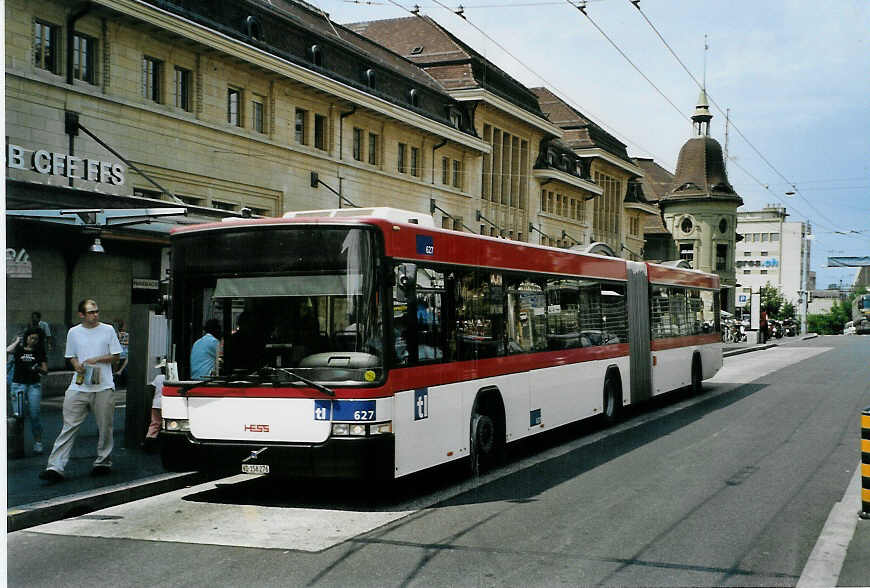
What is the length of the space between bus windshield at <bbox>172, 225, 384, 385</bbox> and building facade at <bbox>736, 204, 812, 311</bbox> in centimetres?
15731

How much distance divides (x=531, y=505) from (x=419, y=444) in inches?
49.8

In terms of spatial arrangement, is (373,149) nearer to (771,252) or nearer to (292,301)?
(292,301)

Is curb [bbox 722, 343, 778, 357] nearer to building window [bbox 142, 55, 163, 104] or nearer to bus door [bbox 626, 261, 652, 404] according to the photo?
bus door [bbox 626, 261, 652, 404]

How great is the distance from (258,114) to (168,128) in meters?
4.53

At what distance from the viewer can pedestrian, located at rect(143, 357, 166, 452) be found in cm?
1212

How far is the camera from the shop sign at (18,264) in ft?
66.3

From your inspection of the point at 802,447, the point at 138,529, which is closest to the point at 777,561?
the point at 138,529

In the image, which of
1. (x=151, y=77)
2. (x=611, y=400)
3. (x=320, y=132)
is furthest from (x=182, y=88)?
(x=611, y=400)

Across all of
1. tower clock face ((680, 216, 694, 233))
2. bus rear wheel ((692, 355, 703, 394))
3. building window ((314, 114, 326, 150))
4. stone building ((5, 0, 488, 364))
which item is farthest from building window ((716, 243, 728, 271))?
bus rear wheel ((692, 355, 703, 394))

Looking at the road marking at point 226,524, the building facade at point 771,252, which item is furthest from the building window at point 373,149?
the building facade at point 771,252

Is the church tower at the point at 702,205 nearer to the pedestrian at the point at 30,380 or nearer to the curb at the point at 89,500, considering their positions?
the pedestrian at the point at 30,380

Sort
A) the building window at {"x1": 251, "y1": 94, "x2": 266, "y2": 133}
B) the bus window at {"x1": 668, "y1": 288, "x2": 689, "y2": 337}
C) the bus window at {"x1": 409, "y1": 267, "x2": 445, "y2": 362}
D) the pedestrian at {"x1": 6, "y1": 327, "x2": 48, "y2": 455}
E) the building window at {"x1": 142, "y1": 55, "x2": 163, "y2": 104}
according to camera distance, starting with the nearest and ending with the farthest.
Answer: the bus window at {"x1": 409, "y1": 267, "x2": 445, "y2": 362}, the pedestrian at {"x1": 6, "y1": 327, "x2": 48, "y2": 455}, the bus window at {"x1": 668, "y1": 288, "x2": 689, "y2": 337}, the building window at {"x1": 142, "y1": 55, "x2": 163, "y2": 104}, the building window at {"x1": 251, "y1": 94, "x2": 266, "y2": 133}

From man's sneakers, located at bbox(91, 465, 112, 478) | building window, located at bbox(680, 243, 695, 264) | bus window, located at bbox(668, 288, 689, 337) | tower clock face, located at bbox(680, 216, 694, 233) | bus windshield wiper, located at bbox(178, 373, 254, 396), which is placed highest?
→ tower clock face, located at bbox(680, 216, 694, 233)

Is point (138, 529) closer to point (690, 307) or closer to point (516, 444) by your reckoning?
point (516, 444)
